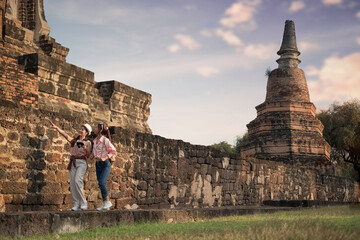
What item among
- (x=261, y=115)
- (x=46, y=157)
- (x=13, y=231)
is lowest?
(x=13, y=231)

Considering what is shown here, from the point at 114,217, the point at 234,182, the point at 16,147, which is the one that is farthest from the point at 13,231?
the point at 234,182

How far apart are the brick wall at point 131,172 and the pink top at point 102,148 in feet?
2.54

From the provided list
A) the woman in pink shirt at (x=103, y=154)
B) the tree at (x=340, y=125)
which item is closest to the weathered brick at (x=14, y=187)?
the woman in pink shirt at (x=103, y=154)

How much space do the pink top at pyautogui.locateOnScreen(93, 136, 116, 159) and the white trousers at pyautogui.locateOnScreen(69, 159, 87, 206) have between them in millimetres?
402

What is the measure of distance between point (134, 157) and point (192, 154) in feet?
8.84

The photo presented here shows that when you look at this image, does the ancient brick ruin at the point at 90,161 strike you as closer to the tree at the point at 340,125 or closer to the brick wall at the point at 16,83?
the brick wall at the point at 16,83

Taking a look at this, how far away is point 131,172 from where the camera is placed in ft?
33.4

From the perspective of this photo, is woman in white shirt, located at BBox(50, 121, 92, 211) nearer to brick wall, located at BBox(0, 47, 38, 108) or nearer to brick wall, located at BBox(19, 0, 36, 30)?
brick wall, located at BBox(0, 47, 38, 108)

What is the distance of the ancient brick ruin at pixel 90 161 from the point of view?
7652 mm

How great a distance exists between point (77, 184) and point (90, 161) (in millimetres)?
1524

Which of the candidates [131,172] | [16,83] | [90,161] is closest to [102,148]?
[90,161]

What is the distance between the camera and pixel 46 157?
26.4ft

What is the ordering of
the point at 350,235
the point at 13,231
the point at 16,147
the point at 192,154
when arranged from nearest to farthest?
1. the point at 350,235
2. the point at 13,231
3. the point at 16,147
4. the point at 192,154

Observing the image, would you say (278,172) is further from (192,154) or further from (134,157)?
(134,157)
